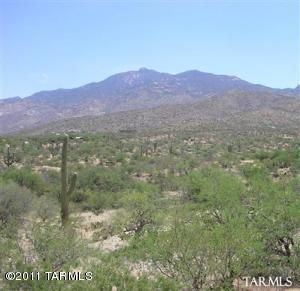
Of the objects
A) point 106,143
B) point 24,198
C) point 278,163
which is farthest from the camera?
point 106,143

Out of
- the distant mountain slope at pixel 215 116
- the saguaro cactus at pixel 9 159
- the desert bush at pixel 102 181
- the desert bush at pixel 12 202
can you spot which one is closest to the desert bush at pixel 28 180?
the desert bush at pixel 102 181

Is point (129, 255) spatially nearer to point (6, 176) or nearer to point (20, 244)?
point (20, 244)

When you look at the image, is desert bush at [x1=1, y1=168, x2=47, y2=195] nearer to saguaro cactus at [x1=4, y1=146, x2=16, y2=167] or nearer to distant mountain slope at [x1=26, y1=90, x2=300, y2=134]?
saguaro cactus at [x1=4, y1=146, x2=16, y2=167]

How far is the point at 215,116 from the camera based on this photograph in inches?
3565

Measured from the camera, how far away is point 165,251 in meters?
11.4

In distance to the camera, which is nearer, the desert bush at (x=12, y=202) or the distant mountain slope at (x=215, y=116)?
the desert bush at (x=12, y=202)

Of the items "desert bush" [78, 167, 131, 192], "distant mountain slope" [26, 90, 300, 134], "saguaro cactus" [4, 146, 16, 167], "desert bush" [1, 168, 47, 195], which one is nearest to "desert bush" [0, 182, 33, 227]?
"desert bush" [1, 168, 47, 195]

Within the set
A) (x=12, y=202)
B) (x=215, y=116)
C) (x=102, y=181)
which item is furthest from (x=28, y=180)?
(x=215, y=116)

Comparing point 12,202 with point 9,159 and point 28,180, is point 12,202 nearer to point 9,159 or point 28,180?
point 28,180

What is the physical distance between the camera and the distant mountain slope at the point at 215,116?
7900cm

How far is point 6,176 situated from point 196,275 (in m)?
17.3

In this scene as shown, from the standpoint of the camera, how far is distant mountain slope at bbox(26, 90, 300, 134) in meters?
79.0

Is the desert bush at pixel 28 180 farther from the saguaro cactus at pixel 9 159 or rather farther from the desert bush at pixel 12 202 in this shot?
the saguaro cactus at pixel 9 159

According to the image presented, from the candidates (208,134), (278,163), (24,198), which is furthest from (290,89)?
(24,198)
